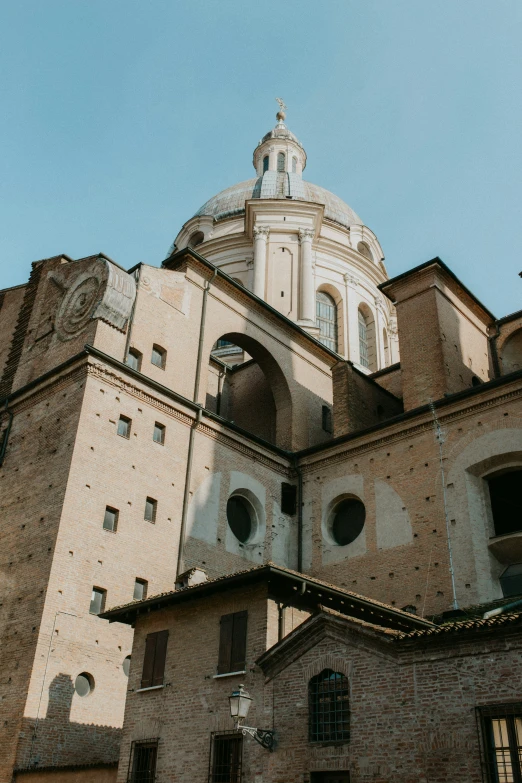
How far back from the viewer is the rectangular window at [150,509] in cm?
1828

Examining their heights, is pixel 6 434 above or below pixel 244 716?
above

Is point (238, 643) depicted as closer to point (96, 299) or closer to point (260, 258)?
point (96, 299)

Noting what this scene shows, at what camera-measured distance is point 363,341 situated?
127 feet

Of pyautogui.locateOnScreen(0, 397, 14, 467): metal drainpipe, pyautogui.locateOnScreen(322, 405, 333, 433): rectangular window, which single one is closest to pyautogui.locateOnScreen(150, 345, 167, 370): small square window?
pyautogui.locateOnScreen(0, 397, 14, 467): metal drainpipe

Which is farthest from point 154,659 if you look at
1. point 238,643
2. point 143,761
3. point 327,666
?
point 327,666

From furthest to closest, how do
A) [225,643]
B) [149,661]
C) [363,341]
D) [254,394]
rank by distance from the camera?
1. [363,341]
2. [254,394]
3. [149,661]
4. [225,643]

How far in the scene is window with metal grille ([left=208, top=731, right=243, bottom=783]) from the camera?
12.3 m

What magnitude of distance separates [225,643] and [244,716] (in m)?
2.13

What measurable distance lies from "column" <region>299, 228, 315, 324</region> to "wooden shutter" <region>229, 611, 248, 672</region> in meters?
22.7

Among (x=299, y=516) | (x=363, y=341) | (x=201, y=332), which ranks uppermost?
(x=363, y=341)

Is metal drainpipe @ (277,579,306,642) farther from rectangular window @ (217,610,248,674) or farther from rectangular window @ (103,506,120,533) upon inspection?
rectangular window @ (103,506,120,533)

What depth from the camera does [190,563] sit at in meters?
18.7

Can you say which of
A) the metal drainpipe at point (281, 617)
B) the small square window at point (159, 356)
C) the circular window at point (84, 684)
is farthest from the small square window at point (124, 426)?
the metal drainpipe at point (281, 617)

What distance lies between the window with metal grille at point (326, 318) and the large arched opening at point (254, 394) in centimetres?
966
